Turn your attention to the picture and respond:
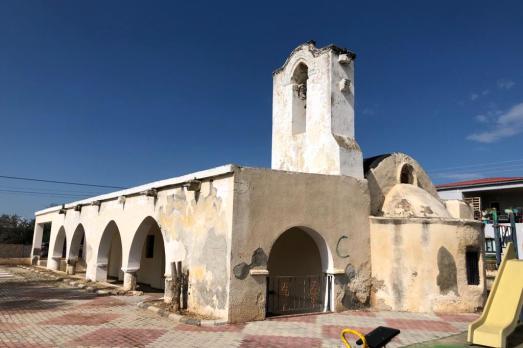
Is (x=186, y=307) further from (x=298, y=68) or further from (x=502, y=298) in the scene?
(x=298, y=68)

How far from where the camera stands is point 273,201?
950cm

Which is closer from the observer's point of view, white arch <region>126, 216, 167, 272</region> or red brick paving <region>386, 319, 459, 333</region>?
red brick paving <region>386, 319, 459, 333</region>

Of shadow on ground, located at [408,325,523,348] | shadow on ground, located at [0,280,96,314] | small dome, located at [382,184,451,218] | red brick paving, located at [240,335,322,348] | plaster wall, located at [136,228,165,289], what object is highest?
small dome, located at [382,184,451,218]

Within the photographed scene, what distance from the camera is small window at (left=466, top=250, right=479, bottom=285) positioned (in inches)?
414

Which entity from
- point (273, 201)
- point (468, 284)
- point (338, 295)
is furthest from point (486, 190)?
point (273, 201)

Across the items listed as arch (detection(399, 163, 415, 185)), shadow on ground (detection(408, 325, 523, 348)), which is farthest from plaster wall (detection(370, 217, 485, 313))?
arch (detection(399, 163, 415, 185))

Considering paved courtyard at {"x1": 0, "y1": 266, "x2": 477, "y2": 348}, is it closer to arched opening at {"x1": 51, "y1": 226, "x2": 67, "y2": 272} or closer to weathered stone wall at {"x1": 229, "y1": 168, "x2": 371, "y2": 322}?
weathered stone wall at {"x1": 229, "y1": 168, "x2": 371, "y2": 322}

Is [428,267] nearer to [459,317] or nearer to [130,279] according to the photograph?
A: [459,317]

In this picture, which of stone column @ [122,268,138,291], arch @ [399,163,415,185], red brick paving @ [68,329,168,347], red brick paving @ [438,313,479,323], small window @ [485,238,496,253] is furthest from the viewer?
small window @ [485,238,496,253]

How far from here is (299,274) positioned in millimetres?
12062

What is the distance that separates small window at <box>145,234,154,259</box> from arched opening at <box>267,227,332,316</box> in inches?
232

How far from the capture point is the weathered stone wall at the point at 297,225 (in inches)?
351

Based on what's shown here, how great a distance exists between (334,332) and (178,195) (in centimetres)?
567

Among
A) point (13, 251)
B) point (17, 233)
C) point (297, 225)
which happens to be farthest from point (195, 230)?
point (17, 233)
